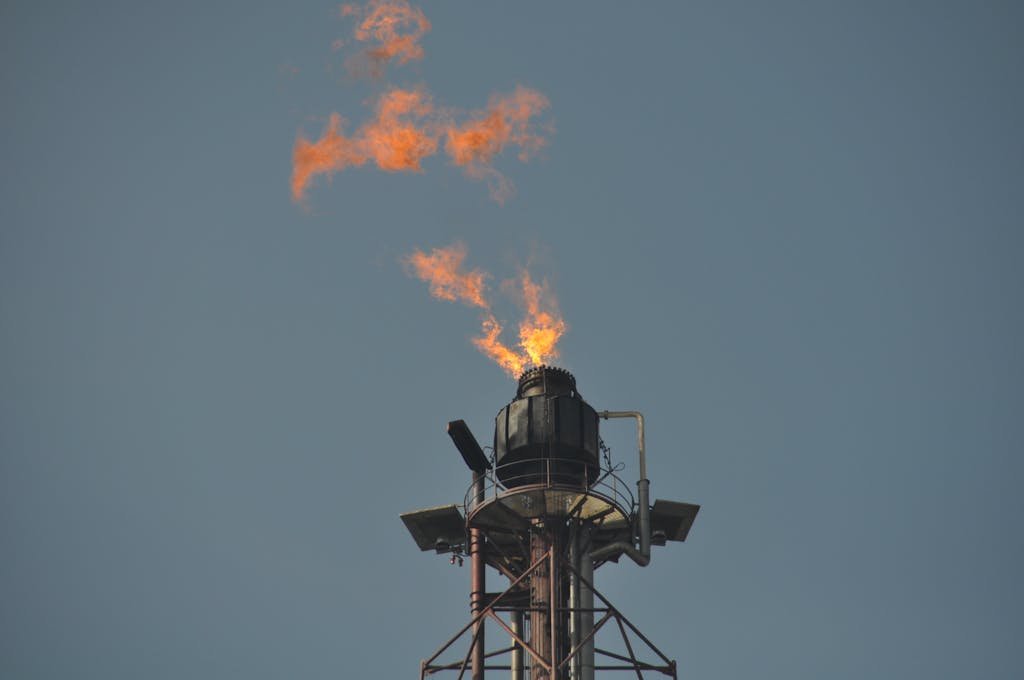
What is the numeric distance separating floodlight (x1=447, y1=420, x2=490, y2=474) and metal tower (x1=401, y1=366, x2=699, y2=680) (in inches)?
1.4

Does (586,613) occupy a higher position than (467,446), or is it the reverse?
(467,446)

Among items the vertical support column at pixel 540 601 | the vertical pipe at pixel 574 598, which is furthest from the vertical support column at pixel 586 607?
the vertical support column at pixel 540 601

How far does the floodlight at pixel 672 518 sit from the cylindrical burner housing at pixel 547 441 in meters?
3.17

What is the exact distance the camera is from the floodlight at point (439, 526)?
6431cm

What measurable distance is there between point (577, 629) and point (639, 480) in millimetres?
6472

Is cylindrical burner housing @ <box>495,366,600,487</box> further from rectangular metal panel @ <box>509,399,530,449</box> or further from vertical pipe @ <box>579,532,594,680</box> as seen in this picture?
vertical pipe @ <box>579,532,594,680</box>

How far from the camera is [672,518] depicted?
63906mm

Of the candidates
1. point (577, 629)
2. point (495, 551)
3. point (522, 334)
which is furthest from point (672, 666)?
point (522, 334)

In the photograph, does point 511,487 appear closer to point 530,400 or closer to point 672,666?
point 530,400

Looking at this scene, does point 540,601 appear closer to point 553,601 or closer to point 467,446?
point 553,601

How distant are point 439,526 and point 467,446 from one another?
172 inches

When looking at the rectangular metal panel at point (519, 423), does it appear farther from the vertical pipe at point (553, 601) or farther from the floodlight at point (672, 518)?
the floodlight at point (672, 518)

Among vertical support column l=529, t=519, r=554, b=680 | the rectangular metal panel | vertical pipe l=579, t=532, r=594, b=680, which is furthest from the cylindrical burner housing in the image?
vertical pipe l=579, t=532, r=594, b=680

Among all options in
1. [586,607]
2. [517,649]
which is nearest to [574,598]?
[586,607]
